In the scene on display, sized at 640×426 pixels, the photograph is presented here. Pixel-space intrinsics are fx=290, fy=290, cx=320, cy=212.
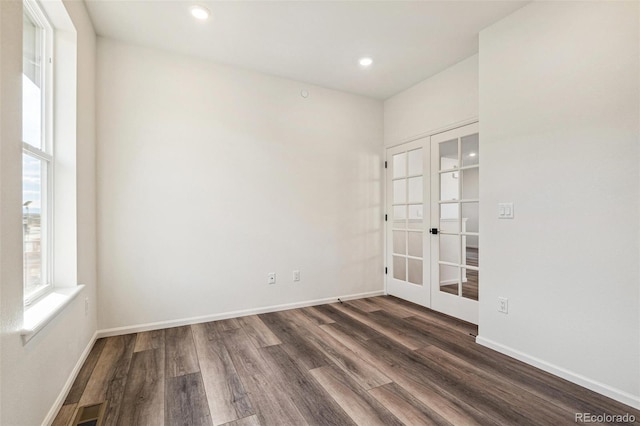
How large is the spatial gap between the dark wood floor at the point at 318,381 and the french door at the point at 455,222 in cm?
40

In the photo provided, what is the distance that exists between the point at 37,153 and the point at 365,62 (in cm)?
298

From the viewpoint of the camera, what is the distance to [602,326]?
193 centimetres

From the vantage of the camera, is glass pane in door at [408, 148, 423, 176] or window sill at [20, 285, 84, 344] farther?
glass pane in door at [408, 148, 423, 176]

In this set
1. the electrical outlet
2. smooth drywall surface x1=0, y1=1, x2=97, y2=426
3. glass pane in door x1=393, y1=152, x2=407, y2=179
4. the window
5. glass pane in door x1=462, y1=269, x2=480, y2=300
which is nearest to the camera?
smooth drywall surface x1=0, y1=1, x2=97, y2=426

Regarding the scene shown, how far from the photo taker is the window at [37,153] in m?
1.76

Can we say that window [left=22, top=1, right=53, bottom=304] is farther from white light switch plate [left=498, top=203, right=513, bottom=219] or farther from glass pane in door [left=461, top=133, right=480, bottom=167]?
glass pane in door [left=461, top=133, right=480, bottom=167]

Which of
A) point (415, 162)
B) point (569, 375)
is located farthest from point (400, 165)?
point (569, 375)

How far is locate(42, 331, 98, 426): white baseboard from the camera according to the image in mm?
1613

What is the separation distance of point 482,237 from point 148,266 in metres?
3.25

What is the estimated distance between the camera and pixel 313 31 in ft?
8.79

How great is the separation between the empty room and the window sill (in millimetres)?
21

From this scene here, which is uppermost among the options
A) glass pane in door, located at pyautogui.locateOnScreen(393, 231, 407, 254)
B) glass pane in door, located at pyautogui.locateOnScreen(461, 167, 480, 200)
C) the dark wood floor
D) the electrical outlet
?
glass pane in door, located at pyautogui.locateOnScreen(461, 167, 480, 200)

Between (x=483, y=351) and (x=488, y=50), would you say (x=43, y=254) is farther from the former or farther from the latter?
(x=488, y=50)

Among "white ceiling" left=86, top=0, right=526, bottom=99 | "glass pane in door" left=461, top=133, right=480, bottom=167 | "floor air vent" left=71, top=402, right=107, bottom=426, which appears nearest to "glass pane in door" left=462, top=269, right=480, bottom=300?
"glass pane in door" left=461, top=133, right=480, bottom=167
